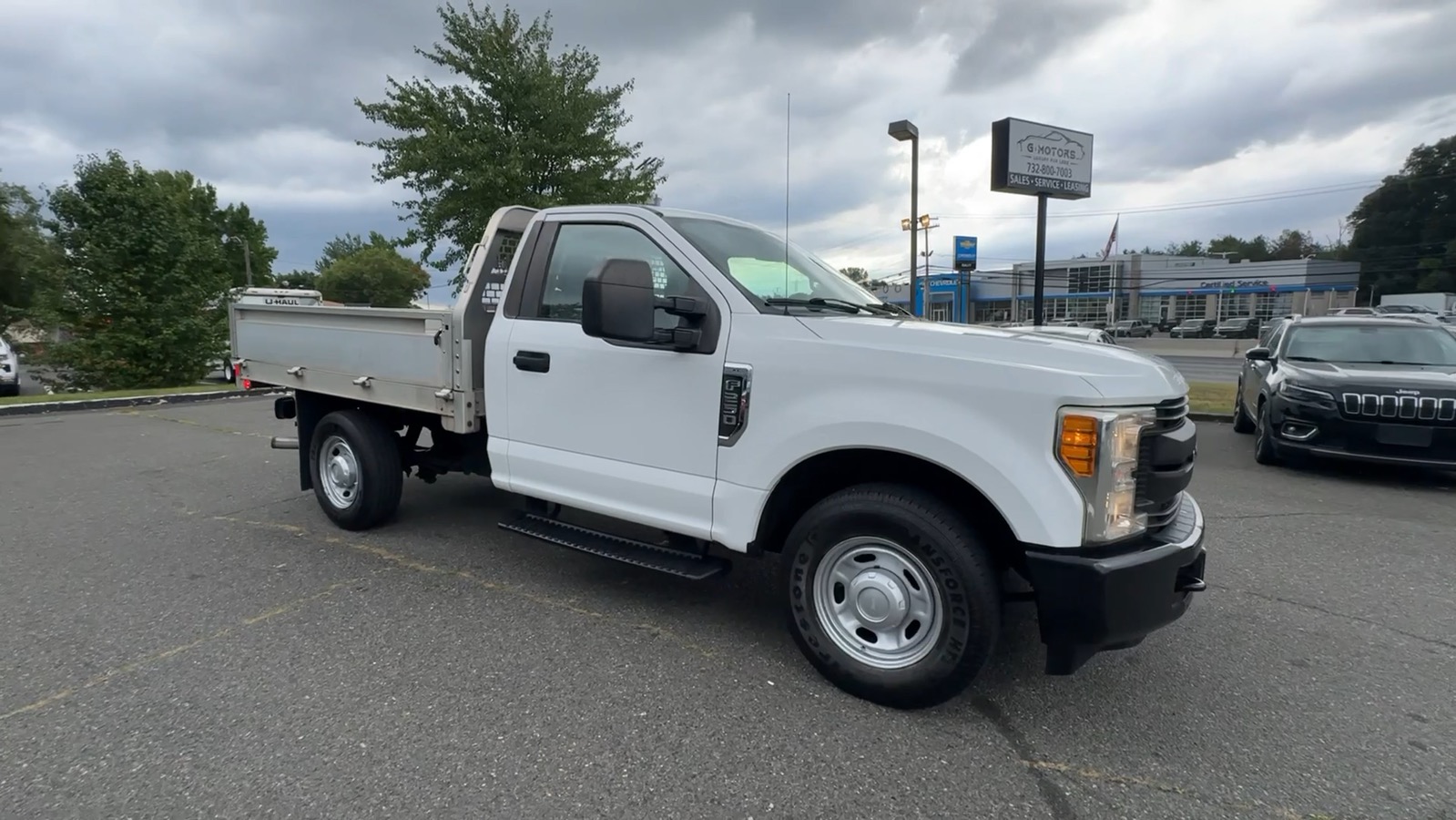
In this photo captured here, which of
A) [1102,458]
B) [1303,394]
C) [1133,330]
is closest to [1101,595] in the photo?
[1102,458]

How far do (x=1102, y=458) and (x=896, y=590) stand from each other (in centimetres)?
89

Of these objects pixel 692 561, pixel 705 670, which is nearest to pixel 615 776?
pixel 705 670

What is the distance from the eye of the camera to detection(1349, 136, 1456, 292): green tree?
66438mm

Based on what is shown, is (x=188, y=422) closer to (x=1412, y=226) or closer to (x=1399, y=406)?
(x=1399, y=406)

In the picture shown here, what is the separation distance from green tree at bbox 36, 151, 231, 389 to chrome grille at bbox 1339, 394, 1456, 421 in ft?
59.8

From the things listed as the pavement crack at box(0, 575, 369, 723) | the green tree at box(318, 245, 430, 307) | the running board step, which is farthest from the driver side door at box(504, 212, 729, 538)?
the green tree at box(318, 245, 430, 307)

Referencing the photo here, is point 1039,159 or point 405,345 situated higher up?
point 1039,159

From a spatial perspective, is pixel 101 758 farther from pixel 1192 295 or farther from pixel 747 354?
pixel 1192 295

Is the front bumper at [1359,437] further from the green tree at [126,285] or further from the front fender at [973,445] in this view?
the green tree at [126,285]

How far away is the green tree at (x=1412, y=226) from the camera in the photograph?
66.4 meters

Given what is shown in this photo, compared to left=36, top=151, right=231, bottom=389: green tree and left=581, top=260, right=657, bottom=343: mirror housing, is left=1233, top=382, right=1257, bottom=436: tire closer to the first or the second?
left=581, top=260, right=657, bottom=343: mirror housing

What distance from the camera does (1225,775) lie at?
103 inches

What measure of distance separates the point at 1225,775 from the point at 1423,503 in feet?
17.7

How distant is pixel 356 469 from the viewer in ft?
16.8
